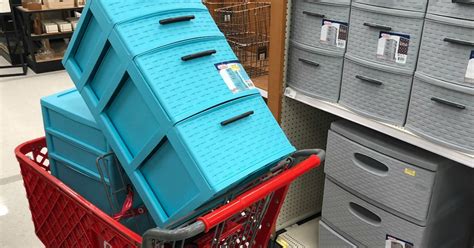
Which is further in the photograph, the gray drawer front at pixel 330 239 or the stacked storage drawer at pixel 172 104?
the gray drawer front at pixel 330 239

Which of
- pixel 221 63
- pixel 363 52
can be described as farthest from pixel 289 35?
pixel 221 63

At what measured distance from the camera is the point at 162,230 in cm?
106

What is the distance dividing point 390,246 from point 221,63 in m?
1.07

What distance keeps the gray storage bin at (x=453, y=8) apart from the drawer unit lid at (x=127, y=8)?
84cm

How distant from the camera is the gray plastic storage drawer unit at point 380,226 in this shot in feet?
5.55

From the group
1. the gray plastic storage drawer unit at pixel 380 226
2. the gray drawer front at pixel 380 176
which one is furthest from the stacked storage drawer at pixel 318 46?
the gray plastic storage drawer unit at pixel 380 226

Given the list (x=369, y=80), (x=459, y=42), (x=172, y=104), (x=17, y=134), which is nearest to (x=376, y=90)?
(x=369, y=80)

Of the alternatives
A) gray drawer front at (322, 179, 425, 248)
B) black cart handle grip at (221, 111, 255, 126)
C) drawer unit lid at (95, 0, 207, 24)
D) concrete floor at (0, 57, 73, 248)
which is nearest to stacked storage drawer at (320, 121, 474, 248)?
gray drawer front at (322, 179, 425, 248)

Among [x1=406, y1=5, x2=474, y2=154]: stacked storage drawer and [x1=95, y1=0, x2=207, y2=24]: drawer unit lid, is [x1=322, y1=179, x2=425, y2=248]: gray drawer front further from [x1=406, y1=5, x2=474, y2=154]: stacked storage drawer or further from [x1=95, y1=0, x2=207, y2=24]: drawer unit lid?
[x1=95, y1=0, x2=207, y2=24]: drawer unit lid

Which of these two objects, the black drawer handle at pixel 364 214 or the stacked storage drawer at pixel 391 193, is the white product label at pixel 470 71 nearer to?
the stacked storage drawer at pixel 391 193

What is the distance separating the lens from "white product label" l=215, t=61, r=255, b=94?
4.36 ft

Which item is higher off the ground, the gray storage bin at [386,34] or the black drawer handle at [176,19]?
the black drawer handle at [176,19]

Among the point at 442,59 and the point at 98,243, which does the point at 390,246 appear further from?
the point at 98,243

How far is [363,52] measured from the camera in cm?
166
